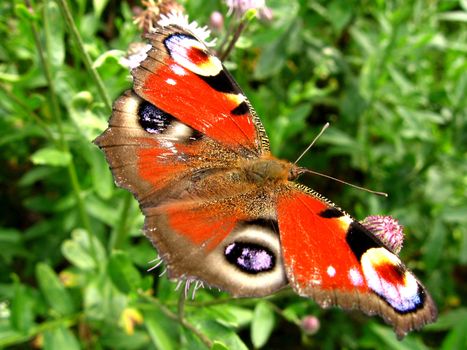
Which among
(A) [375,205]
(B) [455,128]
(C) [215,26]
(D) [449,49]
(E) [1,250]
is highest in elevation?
(C) [215,26]

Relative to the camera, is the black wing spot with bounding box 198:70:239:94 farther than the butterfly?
Yes

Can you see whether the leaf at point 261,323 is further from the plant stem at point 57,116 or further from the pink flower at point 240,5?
the pink flower at point 240,5

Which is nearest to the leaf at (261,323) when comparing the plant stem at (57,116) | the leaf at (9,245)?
the plant stem at (57,116)

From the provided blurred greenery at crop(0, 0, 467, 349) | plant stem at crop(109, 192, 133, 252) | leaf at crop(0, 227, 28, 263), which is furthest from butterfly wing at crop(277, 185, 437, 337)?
leaf at crop(0, 227, 28, 263)

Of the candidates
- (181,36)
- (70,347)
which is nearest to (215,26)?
(181,36)

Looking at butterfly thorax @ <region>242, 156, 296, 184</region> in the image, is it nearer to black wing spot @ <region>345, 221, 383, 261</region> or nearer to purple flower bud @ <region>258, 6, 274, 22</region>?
black wing spot @ <region>345, 221, 383, 261</region>

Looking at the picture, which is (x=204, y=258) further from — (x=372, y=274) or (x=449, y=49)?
(x=449, y=49)

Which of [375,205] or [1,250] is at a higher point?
[375,205]
